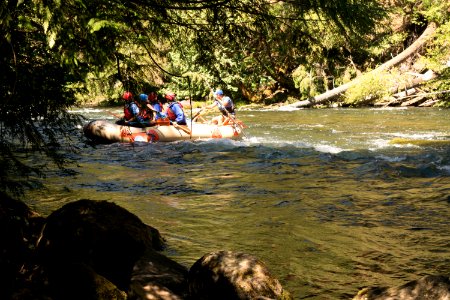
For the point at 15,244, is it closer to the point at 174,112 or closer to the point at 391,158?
the point at 391,158

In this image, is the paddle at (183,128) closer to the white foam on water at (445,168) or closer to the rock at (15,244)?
the white foam on water at (445,168)

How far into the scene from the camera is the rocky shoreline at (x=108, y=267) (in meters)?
3.38

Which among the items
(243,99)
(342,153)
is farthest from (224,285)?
(243,99)

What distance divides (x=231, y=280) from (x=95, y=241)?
1.38 metres

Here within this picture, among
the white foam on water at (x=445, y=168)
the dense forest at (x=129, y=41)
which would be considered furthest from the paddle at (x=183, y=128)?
the white foam on water at (x=445, y=168)

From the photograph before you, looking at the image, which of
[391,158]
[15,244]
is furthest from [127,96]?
[391,158]

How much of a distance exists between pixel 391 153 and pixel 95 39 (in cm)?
908

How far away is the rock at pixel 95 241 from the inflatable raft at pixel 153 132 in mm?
8146

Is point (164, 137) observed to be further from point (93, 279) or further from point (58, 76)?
point (93, 279)

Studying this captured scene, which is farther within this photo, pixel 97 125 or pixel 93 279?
pixel 97 125

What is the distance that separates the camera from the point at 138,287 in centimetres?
371

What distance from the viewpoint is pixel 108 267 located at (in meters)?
4.28

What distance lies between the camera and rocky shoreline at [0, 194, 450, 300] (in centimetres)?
338

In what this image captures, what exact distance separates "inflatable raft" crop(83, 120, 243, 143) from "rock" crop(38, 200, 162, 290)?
815cm
